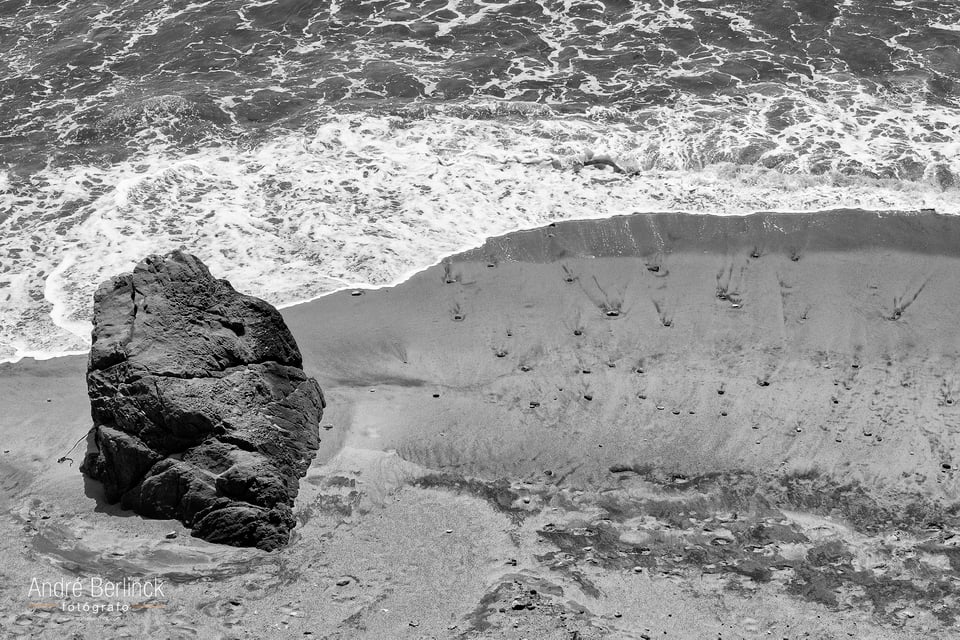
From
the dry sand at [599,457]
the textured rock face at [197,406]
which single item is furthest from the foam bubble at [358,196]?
the textured rock face at [197,406]

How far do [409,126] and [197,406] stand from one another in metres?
A: 7.46

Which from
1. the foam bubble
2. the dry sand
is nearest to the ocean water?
the foam bubble

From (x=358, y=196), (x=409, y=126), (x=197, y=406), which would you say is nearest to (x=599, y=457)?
(x=197, y=406)

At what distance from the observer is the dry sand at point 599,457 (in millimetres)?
6629

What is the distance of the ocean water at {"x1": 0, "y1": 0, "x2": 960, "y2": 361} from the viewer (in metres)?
11.5

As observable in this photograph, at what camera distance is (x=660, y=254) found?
10.8m

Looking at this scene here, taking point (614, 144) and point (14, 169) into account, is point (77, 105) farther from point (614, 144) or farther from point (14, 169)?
point (614, 144)

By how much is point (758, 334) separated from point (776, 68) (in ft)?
23.6

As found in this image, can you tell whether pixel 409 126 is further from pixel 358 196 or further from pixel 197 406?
pixel 197 406

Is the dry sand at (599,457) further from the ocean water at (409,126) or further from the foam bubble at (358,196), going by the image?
the ocean water at (409,126)

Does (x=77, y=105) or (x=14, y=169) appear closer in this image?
(x=14, y=169)

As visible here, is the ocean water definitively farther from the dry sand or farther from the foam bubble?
the dry sand

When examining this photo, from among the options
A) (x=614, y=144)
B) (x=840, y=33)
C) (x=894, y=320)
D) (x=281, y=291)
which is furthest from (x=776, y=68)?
(x=281, y=291)

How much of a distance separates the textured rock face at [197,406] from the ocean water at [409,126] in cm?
209
